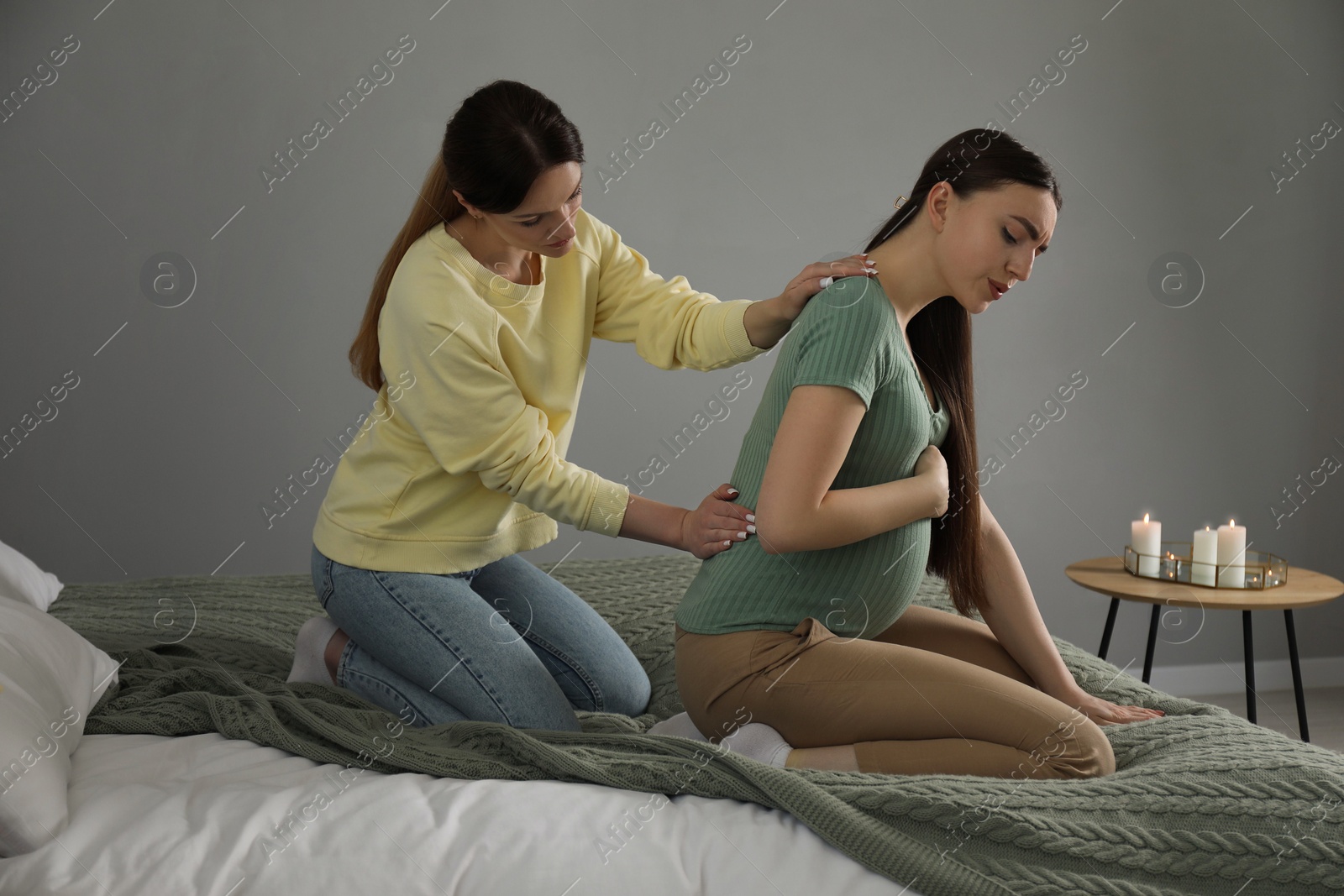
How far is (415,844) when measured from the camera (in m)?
0.96

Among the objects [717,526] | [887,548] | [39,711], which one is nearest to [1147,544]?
[887,548]

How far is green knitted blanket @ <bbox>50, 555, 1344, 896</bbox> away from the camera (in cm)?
96

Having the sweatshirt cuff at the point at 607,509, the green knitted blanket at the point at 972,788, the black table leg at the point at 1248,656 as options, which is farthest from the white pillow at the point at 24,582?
the black table leg at the point at 1248,656

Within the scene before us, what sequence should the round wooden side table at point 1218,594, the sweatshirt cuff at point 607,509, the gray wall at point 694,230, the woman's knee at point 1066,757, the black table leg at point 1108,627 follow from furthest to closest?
the gray wall at point 694,230
the black table leg at point 1108,627
the round wooden side table at point 1218,594
the sweatshirt cuff at point 607,509
the woman's knee at point 1066,757

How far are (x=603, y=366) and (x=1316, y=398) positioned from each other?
86.9 inches

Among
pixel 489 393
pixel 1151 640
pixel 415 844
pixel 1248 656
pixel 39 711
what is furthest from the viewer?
pixel 1151 640

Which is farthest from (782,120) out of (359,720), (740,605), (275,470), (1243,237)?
(359,720)

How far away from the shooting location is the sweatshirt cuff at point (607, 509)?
138cm

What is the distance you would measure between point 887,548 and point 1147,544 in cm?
136

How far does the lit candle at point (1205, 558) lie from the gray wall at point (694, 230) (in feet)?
2.86

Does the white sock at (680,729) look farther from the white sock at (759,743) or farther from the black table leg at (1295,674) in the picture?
the black table leg at (1295,674)

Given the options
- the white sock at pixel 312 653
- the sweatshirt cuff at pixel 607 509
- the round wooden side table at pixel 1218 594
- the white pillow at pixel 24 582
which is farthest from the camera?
the round wooden side table at pixel 1218 594

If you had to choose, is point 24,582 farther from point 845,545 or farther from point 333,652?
point 845,545

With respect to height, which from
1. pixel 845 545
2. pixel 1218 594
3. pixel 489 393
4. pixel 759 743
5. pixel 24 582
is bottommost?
pixel 24 582
